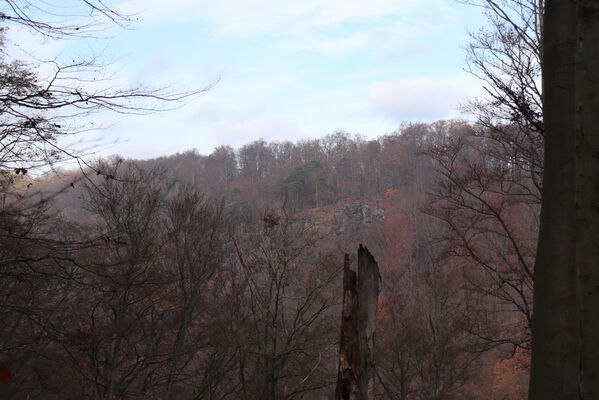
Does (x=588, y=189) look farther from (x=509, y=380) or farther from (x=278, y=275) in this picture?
(x=509, y=380)

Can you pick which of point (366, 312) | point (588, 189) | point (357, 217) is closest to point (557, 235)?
point (588, 189)

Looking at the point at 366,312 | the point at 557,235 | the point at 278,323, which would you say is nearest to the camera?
the point at 557,235

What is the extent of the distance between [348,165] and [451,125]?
1993 centimetres

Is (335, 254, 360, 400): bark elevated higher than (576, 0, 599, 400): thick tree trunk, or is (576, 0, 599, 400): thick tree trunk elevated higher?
(576, 0, 599, 400): thick tree trunk

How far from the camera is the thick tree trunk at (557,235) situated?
133 inches

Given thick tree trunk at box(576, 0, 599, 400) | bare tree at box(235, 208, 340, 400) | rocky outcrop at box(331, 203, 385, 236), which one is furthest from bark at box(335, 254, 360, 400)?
rocky outcrop at box(331, 203, 385, 236)

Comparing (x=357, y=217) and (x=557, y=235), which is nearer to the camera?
(x=557, y=235)

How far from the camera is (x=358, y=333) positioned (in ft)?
13.2

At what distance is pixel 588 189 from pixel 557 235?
0.41m

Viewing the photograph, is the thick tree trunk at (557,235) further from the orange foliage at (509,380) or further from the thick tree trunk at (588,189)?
the orange foliage at (509,380)

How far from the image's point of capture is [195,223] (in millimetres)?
14945

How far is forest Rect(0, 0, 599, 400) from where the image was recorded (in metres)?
3.49

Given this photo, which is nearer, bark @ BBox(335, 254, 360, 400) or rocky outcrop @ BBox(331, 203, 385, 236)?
bark @ BBox(335, 254, 360, 400)

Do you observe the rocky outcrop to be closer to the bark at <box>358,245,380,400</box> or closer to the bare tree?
the bare tree
